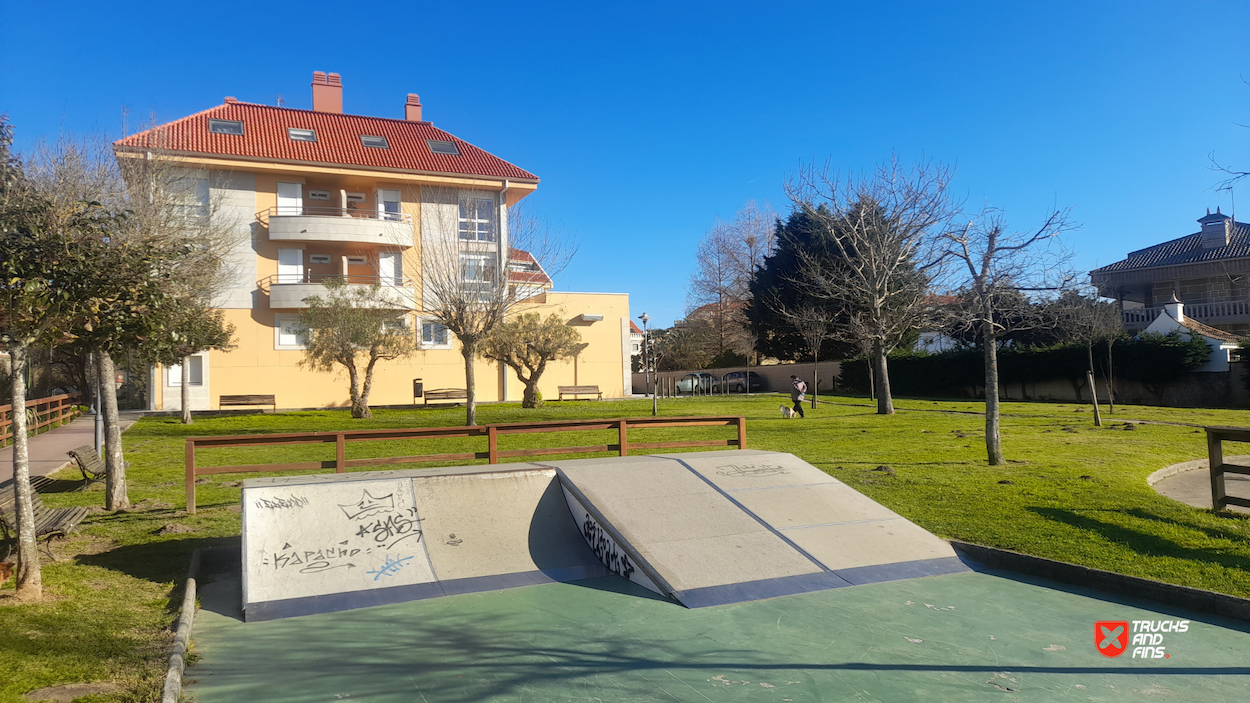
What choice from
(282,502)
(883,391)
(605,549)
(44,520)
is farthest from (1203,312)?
(44,520)

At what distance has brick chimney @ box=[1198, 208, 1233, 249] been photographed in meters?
44.6

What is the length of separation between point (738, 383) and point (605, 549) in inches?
1430

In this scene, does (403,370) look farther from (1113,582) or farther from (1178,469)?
(1113,582)

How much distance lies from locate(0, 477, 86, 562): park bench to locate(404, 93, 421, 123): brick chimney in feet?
115

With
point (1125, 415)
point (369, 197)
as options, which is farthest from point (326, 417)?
point (1125, 415)

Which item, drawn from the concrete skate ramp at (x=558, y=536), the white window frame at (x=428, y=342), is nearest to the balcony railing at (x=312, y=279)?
the white window frame at (x=428, y=342)

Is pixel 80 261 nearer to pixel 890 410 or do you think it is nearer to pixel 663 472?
pixel 663 472

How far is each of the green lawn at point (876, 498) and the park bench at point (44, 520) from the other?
0.35m

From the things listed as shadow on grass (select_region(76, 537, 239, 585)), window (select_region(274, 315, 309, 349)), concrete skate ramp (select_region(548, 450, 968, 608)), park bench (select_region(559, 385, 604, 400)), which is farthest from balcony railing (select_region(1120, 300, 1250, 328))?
shadow on grass (select_region(76, 537, 239, 585))

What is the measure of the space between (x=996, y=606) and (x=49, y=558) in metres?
9.49

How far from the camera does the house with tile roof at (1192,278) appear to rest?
40.9 meters

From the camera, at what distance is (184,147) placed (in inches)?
1204

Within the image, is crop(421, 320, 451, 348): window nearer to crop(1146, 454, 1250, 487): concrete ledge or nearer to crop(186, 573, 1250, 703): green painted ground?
crop(186, 573, 1250, 703): green painted ground

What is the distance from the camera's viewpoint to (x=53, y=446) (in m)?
18.3
